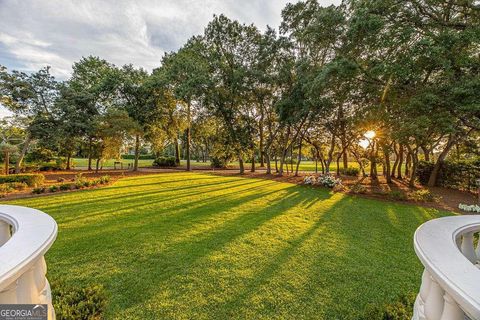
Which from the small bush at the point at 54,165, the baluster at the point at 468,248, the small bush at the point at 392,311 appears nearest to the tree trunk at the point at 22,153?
the small bush at the point at 54,165

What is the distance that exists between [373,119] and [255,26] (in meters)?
12.0

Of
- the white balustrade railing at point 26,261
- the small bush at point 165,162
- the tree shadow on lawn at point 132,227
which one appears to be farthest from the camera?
the small bush at point 165,162

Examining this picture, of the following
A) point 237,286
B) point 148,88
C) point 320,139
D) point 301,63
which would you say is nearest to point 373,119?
point 301,63

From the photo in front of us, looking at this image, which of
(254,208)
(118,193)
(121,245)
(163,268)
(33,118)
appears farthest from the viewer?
(33,118)

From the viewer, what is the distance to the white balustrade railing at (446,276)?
2.48 feet

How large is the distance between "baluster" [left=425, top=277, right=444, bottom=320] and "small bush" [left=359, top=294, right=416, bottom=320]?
1.62 meters

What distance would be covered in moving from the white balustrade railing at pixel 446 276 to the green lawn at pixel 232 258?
1.67 meters

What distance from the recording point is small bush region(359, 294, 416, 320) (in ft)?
7.42

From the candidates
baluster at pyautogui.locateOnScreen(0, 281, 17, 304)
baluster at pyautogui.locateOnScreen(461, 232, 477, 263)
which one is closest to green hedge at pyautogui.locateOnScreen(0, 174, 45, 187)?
baluster at pyautogui.locateOnScreen(0, 281, 17, 304)

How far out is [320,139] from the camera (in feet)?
53.9

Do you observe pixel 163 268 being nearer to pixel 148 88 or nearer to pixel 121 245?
pixel 121 245

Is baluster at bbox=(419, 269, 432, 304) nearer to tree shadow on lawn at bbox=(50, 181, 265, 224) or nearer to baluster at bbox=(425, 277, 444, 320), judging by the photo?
baluster at bbox=(425, 277, 444, 320)

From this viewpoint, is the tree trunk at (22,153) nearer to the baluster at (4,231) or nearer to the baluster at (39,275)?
the baluster at (4,231)

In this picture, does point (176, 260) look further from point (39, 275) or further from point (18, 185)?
point (18, 185)
